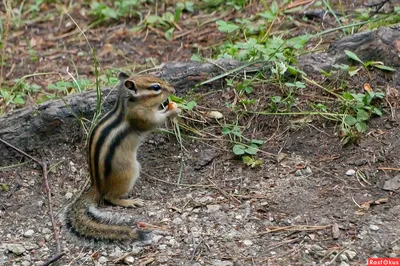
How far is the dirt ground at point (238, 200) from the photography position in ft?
11.6

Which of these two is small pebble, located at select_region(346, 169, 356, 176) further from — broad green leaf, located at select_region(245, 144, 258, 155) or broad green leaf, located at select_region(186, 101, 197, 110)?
broad green leaf, located at select_region(186, 101, 197, 110)

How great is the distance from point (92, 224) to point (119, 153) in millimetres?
438

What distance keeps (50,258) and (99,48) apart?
127 inches

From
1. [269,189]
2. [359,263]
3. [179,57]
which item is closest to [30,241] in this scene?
[269,189]

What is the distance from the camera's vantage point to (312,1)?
622cm

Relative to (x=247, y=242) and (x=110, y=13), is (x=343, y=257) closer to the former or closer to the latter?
(x=247, y=242)

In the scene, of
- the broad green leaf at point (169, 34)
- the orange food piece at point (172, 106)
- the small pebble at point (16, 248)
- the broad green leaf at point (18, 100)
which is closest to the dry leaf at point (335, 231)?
the orange food piece at point (172, 106)

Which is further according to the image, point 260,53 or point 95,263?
point 260,53

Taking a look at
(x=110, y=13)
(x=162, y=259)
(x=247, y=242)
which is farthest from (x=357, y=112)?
(x=110, y=13)

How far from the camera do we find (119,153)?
3.98 meters

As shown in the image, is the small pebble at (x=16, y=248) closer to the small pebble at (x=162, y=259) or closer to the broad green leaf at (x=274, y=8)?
the small pebble at (x=162, y=259)

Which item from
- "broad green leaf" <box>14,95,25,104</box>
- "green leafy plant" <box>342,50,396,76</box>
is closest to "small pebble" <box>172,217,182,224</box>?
"green leafy plant" <box>342,50,396,76</box>

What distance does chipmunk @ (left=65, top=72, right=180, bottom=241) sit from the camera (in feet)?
12.5

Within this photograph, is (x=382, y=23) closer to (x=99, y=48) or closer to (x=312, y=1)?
(x=312, y=1)
